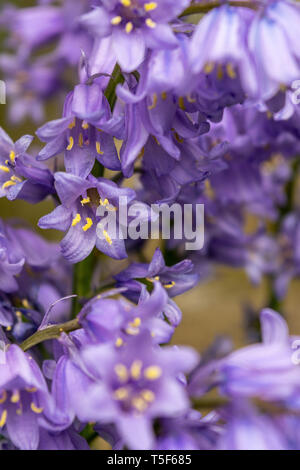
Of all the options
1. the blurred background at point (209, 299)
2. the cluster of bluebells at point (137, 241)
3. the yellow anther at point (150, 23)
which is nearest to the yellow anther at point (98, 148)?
the cluster of bluebells at point (137, 241)

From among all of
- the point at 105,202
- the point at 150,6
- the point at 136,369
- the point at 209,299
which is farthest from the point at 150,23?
the point at 209,299

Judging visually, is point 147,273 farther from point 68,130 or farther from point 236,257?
point 236,257

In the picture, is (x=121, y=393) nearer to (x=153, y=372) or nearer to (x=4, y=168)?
(x=153, y=372)

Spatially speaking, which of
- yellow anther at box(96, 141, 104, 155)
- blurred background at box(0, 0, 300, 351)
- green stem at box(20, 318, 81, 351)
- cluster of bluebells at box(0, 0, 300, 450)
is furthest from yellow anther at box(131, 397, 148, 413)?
blurred background at box(0, 0, 300, 351)

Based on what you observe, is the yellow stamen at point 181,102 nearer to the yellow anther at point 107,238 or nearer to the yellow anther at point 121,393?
the yellow anther at point 107,238

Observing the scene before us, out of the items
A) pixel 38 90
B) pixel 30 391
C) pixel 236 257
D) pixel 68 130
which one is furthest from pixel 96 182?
pixel 38 90
